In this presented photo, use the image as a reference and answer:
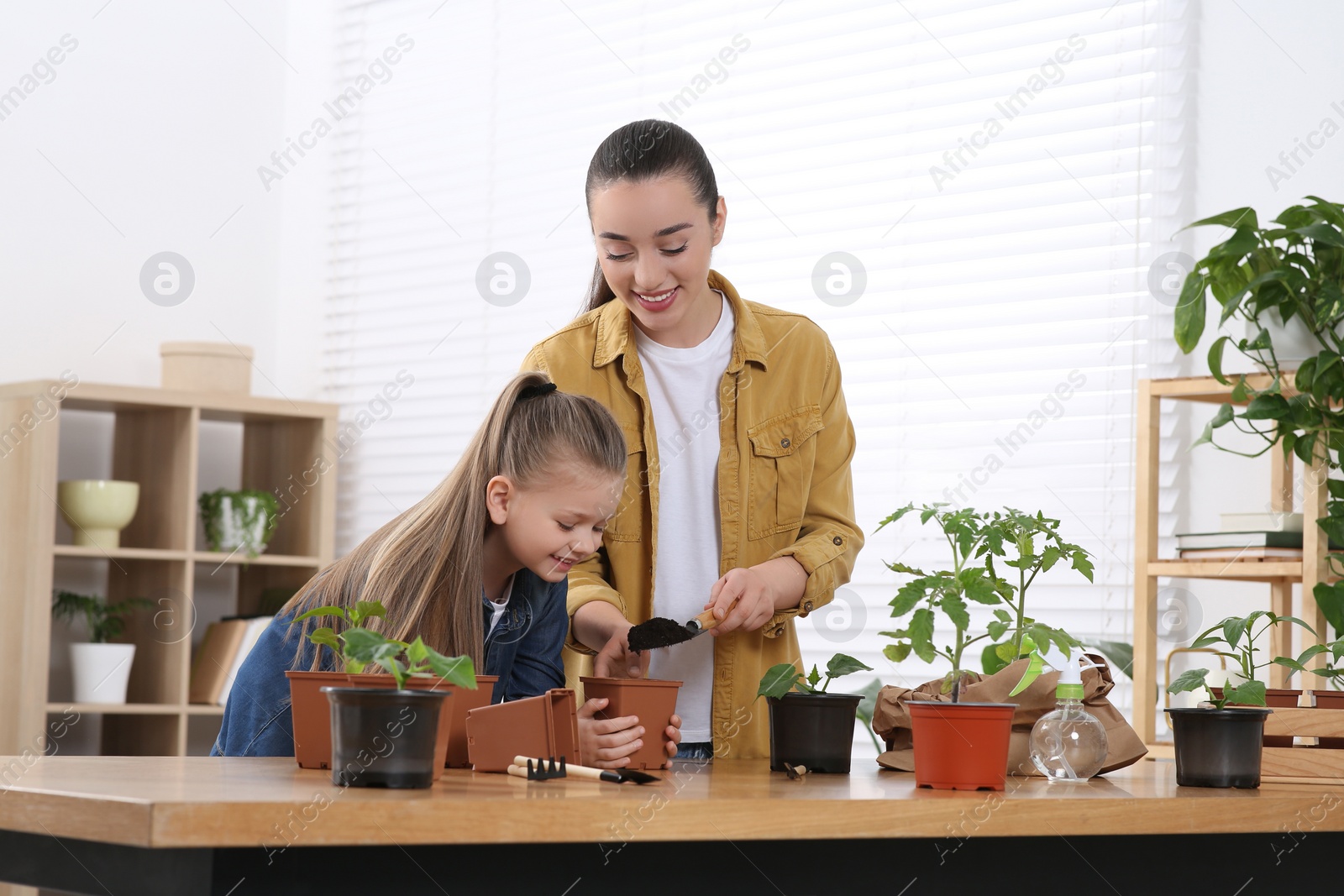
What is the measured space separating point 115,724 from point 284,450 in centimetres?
88

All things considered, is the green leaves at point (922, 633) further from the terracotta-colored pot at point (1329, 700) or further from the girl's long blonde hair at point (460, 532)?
the terracotta-colored pot at point (1329, 700)

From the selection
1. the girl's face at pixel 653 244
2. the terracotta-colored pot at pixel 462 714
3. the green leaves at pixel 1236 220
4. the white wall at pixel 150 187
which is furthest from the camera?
the white wall at pixel 150 187

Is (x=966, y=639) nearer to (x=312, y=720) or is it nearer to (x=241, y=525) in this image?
(x=312, y=720)

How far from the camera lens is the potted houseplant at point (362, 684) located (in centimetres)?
92

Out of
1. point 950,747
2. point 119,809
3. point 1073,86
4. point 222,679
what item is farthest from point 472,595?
point 222,679

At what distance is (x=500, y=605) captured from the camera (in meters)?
1.56

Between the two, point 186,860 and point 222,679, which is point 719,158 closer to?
point 222,679

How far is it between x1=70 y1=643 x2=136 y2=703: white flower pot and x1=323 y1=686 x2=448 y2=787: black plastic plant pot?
290cm

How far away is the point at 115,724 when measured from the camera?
3.70 metres

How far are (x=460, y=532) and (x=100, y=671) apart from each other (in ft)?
8.23

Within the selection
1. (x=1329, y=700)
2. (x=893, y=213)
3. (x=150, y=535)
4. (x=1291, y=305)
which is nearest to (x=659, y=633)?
(x=1329, y=700)

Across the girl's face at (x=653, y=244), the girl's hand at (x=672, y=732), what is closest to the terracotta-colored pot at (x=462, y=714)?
the girl's hand at (x=672, y=732)

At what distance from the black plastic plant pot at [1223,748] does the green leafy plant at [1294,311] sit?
1125mm

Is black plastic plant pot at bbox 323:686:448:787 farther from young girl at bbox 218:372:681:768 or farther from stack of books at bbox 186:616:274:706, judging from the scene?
stack of books at bbox 186:616:274:706
